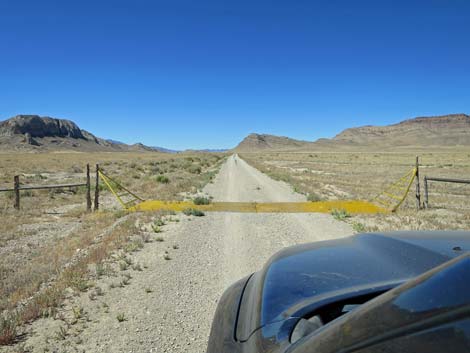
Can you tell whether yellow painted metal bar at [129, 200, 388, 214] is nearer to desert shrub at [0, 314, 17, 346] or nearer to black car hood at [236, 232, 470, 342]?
desert shrub at [0, 314, 17, 346]

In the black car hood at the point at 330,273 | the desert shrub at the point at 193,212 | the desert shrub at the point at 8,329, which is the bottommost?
the desert shrub at the point at 8,329

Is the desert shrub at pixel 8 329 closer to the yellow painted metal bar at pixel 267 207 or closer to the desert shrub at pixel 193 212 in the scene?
the desert shrub at pixel 193 212

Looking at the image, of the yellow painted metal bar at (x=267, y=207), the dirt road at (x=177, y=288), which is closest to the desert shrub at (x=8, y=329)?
the dirt road at (x=177, y=288)

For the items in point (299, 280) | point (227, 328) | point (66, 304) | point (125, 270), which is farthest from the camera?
point (125, 270)

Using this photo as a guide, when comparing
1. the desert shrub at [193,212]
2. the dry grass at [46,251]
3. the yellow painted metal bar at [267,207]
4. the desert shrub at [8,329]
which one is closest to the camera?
the desert shrub at [8,329]

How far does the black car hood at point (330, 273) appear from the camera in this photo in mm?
1721

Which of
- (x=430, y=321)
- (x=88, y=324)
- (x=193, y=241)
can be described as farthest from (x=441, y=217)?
(x=430, y=321)

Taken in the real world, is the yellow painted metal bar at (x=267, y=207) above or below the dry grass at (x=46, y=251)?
above

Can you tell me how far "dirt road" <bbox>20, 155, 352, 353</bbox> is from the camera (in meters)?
3.46

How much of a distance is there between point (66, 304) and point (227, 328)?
3259 millimetres

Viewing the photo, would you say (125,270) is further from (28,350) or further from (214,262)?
(28,350)

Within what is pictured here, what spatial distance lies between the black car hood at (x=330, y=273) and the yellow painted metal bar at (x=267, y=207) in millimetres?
8007

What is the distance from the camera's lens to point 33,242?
762cm

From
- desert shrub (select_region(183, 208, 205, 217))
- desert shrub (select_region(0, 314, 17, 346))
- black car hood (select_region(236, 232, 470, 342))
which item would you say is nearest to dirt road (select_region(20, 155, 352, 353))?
desert shrub (select_region(0, 314, 17, 346))
